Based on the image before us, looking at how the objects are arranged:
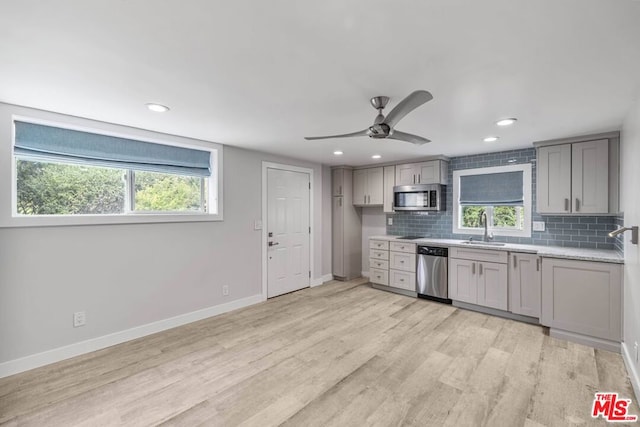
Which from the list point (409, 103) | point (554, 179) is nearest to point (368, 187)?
point (554, 179)

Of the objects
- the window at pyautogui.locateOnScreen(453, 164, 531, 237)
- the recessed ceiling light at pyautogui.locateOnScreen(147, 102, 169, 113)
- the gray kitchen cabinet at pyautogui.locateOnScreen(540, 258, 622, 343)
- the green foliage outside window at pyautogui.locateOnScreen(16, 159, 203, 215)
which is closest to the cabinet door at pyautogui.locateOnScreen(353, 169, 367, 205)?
the window at pyautogui.locateOnScreen(453, 164, 531, 237)

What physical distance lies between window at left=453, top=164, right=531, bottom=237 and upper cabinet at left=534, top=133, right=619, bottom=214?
412 millimetres

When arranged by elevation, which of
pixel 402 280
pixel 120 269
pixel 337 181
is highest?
pixel 337 181

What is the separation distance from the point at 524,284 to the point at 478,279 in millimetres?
507

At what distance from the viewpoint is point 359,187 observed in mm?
5555

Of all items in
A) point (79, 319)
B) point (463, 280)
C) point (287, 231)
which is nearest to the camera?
point (79, 319)

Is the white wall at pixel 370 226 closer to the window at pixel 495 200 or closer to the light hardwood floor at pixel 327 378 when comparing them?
the window at pixel 495 200

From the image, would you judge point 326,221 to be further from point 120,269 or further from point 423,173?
point 120,269

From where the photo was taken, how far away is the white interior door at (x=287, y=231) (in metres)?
4.51

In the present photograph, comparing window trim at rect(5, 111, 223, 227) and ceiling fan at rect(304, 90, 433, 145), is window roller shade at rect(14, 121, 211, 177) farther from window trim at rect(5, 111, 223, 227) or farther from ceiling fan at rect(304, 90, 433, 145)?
ceiling fan at rect(304, 90, 433, 145)

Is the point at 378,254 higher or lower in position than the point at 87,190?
lower

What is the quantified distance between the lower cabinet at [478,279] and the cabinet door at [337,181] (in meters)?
2.25

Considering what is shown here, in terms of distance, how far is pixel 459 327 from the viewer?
133 inches

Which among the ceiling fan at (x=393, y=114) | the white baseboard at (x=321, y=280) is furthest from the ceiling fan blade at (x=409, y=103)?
the white baseboard at (x=321, y=280)
